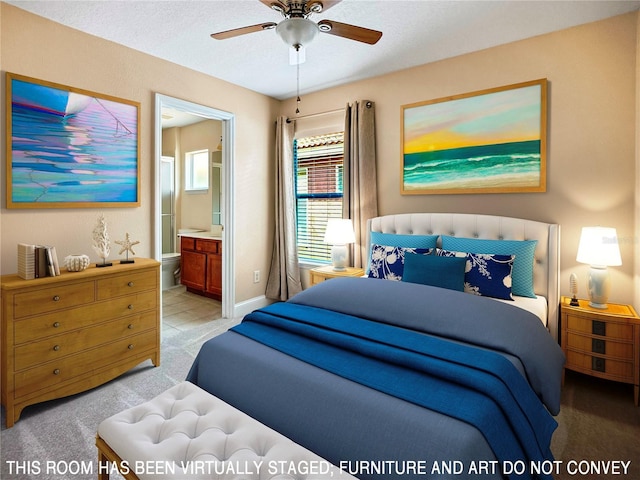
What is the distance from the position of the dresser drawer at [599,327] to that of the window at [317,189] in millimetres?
2424

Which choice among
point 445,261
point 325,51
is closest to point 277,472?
point 445,261

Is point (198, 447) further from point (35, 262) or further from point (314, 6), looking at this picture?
point (314, 6)

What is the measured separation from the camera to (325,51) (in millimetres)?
3035

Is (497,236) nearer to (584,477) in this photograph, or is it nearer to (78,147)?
(584,477)

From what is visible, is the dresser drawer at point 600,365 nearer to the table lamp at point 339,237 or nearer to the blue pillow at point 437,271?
the blue pillow at point 437,271

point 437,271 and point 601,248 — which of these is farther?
point 437,271

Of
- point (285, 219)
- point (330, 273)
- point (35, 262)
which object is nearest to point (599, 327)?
point (330, 273)

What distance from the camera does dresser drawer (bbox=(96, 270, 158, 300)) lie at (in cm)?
248

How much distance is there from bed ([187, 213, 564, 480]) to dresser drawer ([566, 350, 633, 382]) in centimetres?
51

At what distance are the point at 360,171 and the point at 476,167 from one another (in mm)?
1128

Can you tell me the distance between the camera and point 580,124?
2.62m

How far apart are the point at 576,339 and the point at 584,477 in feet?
3.20

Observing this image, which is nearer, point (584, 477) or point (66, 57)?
point (584, 477)

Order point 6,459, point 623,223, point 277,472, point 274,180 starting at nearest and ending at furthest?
point 277,472
point 6,459
point 623,223
point 274,180
